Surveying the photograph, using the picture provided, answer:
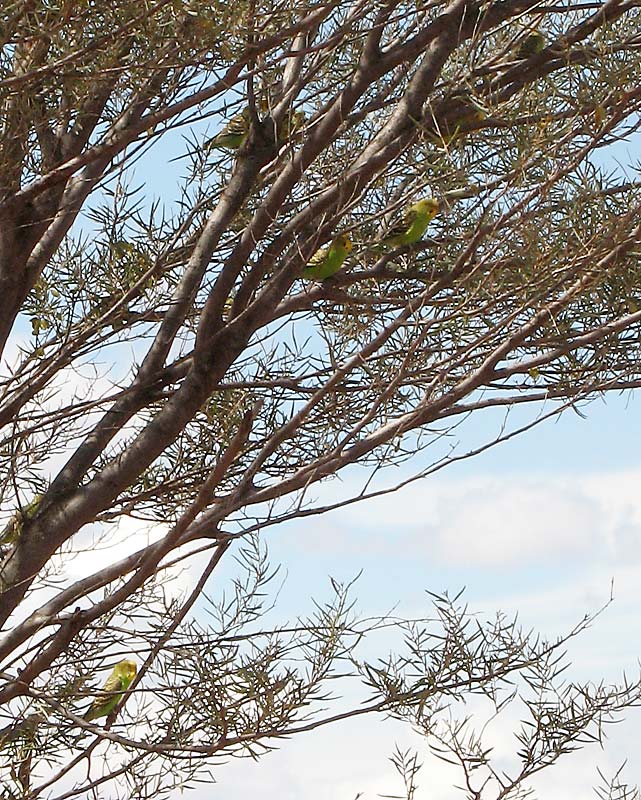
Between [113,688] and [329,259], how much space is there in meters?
1.06

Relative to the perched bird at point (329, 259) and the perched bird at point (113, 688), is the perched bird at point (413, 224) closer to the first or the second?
the perched bird at point (329, 259)

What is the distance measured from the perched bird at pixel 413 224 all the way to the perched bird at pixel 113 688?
1.11m

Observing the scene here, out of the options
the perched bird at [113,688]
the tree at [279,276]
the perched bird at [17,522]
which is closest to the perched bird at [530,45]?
the tree at [279,276]

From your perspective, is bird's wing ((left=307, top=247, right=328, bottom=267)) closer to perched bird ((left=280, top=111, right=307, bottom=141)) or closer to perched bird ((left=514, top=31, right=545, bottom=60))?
perched bird ((left=280, top=111, right=307, bottom=141))

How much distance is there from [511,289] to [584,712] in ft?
3.49

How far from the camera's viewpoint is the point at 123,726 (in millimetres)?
2350

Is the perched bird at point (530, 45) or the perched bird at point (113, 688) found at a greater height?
the perched bird at point (530, 45)

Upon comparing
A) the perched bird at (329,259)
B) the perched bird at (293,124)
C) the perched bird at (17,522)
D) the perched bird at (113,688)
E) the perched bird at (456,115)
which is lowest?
the perched bird at (113,688)

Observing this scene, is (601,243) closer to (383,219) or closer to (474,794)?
(383,219)

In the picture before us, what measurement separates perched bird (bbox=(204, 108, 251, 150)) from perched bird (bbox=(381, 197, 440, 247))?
411 millimetres

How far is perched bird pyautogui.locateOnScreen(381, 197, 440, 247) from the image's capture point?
2.17 metres

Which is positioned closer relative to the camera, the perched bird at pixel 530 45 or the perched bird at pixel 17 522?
the perched bird at pixel 530 45

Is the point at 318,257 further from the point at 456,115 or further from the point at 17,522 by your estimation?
the point at 17,522

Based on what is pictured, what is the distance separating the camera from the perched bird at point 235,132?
2432 mm
